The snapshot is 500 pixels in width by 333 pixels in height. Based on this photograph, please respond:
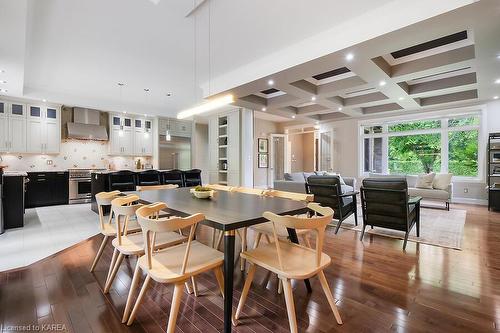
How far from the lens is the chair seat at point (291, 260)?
1.54 meters

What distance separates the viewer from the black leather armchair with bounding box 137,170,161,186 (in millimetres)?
5250

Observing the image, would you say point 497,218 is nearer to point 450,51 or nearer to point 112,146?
point 450,51

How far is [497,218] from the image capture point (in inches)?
190

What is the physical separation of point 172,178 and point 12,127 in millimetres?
4334

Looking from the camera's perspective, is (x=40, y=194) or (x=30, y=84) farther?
(x=40, y=194)

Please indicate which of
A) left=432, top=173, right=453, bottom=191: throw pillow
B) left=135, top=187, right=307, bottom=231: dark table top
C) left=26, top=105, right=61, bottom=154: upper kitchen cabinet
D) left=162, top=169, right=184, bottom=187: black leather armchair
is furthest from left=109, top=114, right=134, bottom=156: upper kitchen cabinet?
left=432, top=173, right=453, bottom=191: throw pillow

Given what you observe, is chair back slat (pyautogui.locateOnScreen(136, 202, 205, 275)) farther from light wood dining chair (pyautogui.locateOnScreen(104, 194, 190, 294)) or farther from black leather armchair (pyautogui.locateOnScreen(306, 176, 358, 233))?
black leather armchair (pyautogui.locateOnScreen(306, 176, 358, 233))

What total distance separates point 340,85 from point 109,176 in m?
5.20

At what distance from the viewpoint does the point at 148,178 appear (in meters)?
5.30

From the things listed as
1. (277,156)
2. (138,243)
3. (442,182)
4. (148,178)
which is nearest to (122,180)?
(148,178)

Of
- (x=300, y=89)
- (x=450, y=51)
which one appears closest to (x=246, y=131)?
(x=300, y=89)

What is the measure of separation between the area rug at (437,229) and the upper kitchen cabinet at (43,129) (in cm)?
745

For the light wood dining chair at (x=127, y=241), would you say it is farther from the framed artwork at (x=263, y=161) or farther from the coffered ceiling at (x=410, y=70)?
the framed artwork at (x=263, y=161)

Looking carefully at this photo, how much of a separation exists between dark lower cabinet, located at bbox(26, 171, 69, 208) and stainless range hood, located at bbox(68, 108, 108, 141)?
1147 mm
